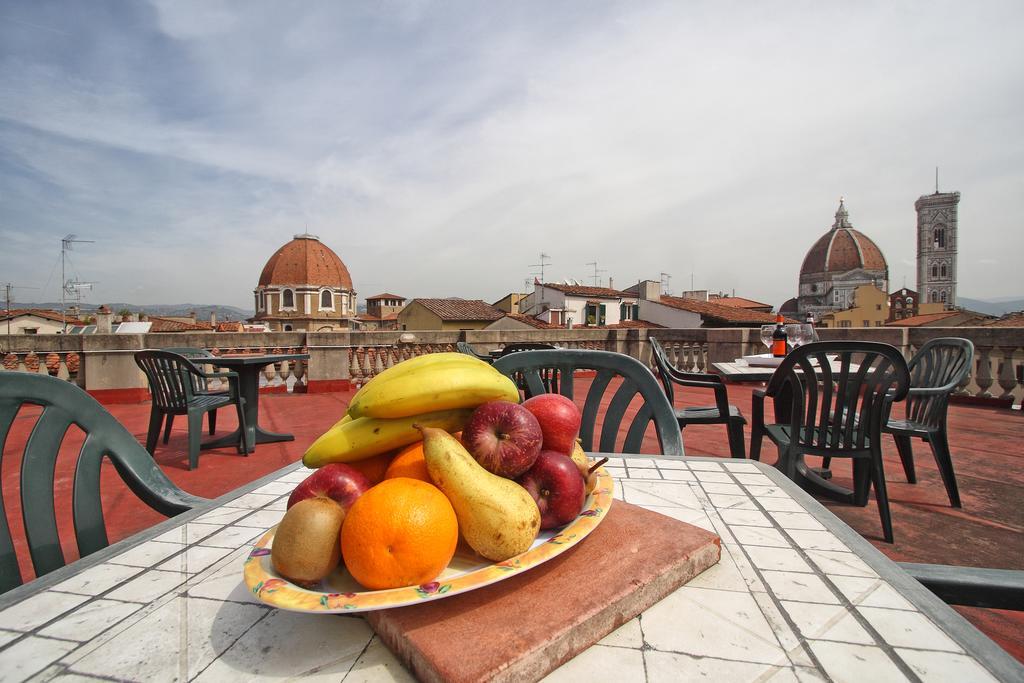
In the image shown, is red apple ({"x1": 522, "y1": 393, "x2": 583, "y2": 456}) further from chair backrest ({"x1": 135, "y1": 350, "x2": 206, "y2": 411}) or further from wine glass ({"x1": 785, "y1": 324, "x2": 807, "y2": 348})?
chair backrest ({"x1": 135, "y1": 350, "x2": 206, "y2": 411})

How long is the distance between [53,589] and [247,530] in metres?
0.30

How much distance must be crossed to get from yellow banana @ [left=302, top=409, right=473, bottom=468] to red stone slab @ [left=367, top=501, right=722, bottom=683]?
242 millimetres

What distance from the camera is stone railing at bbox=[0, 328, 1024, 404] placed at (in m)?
6.18

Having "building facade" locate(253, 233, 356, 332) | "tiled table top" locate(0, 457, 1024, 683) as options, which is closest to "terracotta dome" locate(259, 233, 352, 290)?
"building facade" locate(253, 233, 356, 332)

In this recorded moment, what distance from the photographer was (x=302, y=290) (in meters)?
62.4

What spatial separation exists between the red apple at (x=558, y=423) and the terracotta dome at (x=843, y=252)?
278ft

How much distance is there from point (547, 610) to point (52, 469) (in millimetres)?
1318

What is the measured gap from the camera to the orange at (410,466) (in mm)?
734

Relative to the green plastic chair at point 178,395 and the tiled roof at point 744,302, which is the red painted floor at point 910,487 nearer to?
the green plastic chair at point 178,395

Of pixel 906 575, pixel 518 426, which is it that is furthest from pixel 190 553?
pixel 906 575

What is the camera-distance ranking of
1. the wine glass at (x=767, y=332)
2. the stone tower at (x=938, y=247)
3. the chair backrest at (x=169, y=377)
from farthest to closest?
1. the stone tower at (x=938, y=247)
2. the wine glass at (x=767, y=332)
3. the chair backrest at (x=169, y=377)

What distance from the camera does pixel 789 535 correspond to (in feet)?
3.11

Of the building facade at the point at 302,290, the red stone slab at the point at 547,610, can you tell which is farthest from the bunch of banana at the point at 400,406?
the building facade at the point at 302,290

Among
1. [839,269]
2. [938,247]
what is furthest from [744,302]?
[938,247]
